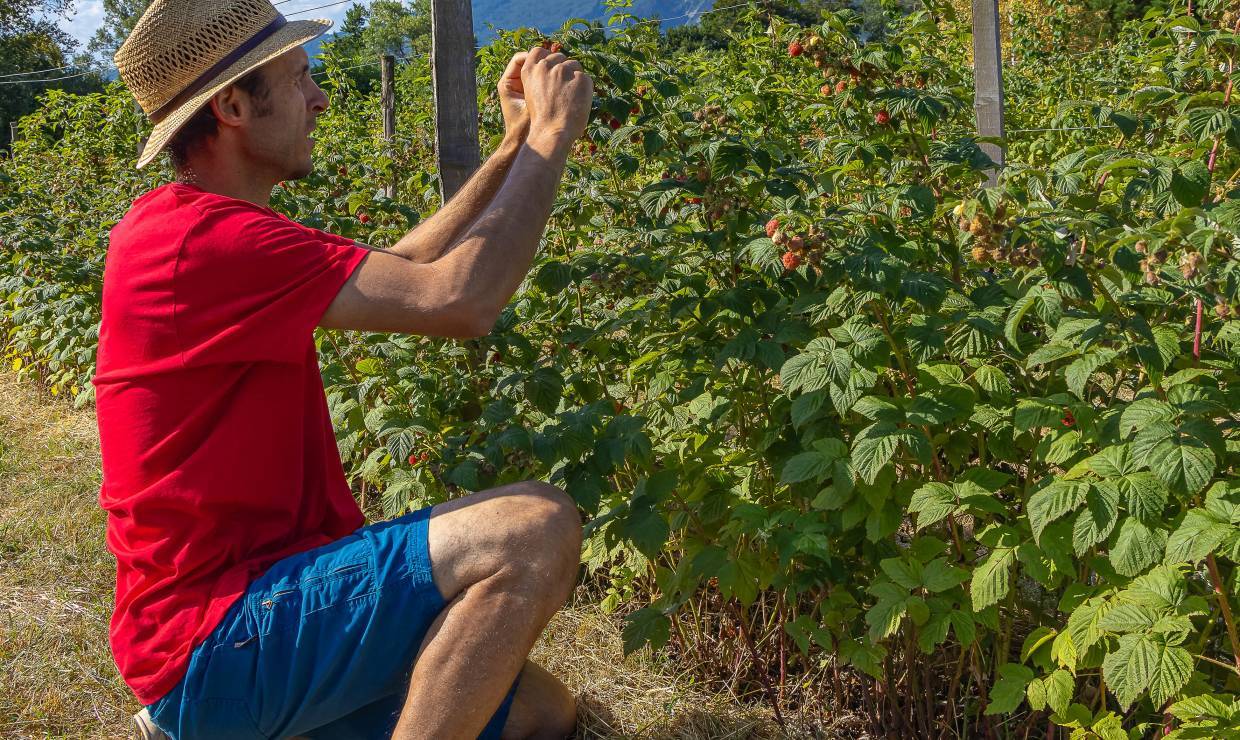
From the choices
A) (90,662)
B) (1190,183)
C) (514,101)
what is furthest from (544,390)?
(90,662)

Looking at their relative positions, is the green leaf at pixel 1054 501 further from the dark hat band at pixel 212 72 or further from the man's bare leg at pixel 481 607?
the dark hat band at pixel 212 72

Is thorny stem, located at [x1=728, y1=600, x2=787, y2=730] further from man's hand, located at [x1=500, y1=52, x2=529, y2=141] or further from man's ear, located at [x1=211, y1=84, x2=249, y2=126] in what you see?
man's ear, located at [x1=211, y1=84, x2=249, y2=126]

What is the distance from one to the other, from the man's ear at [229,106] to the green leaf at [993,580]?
161 centimetres

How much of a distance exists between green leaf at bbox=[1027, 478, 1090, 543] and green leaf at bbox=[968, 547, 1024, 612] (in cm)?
14

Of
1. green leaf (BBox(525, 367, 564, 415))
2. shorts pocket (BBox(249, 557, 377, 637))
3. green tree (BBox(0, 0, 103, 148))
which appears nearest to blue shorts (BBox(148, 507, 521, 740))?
shorts pocket (BBox(249, 557, 377, 637))

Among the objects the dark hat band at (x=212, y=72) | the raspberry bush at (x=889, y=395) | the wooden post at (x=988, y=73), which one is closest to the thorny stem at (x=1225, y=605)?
the raspberry bush at (x=889, y=395)

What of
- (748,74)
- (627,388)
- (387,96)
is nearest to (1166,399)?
(627,388)

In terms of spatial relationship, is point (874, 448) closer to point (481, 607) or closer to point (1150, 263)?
point (1150, 263)

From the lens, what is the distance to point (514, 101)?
91.0 inches

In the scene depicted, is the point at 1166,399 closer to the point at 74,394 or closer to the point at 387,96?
the point at 74,394

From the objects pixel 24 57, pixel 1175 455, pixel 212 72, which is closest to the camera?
pixel 1175 455

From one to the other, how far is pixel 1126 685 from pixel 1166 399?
0.51 meters

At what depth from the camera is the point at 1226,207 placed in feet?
5.86

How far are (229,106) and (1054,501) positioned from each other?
1.64 metres
